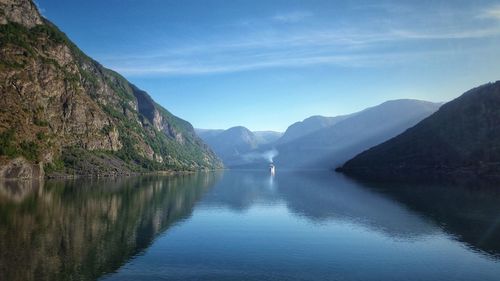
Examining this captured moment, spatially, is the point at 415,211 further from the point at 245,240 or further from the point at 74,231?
the point at 74,231

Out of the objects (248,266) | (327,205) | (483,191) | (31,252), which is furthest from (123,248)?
(483,191)

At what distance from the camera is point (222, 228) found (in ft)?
351

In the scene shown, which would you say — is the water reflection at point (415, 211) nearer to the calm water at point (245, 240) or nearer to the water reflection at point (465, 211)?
the water reflection at point (465, 211)

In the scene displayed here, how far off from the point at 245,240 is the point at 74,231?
40.1 m

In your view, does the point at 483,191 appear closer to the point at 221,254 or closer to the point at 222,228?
the point at 222,228

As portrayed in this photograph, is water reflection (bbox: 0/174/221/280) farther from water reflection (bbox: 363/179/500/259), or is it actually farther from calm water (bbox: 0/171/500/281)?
water reflection (bbox: 363/179/500/259)

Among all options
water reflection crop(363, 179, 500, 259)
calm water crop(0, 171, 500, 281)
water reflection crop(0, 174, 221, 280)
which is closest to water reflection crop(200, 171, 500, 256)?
water reflection crop(363, 179, 500, 259)

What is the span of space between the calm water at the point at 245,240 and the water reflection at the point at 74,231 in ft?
0.81

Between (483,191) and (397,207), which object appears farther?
(483,191)

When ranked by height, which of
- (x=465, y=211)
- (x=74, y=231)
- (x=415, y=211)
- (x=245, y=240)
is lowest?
(x=245, y=240)

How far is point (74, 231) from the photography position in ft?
303

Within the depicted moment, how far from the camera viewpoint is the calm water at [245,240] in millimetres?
64375

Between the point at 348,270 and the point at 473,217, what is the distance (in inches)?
2901

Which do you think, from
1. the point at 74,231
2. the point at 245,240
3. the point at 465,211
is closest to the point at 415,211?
the point at 465,211
